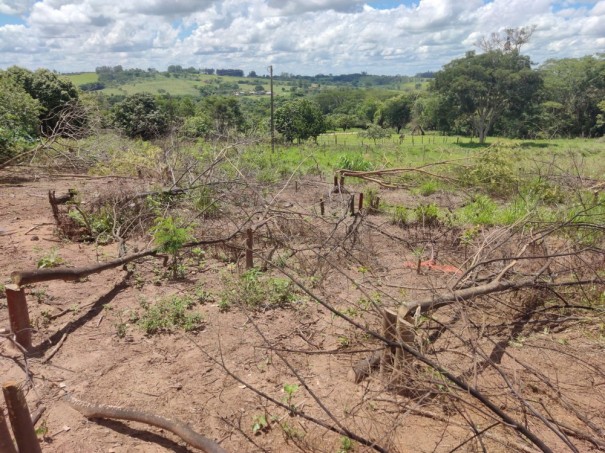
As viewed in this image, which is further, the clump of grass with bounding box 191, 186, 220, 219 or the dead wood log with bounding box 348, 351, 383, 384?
the clump of grass with bounding box 191, 186, 220, 219

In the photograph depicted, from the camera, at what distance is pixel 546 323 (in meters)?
4.41

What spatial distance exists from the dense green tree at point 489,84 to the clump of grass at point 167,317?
30.6m

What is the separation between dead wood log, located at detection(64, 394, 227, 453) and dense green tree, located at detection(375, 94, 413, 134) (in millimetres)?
52024

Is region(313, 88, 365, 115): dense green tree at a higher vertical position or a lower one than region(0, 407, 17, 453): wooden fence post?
higher

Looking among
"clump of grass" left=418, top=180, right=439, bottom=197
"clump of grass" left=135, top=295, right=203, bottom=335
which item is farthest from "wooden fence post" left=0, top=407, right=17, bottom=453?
"clump of grass" left=418, top=180, right=439, bottom=197

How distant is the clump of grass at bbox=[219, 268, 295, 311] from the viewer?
4633 millimetres

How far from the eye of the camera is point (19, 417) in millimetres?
1932

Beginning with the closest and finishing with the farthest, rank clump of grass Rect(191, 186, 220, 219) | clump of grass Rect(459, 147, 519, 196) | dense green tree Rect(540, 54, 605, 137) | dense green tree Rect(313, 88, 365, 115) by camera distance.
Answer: clump of grass Rect(191, 186, 220, 219) < clump of grass Rect(459, 147, 519, 196) < dense green tree Rect(540, 54, 605, 137) < dense green tree Rect(313, 88, 365, 115)

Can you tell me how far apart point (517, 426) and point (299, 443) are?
4.95 ft

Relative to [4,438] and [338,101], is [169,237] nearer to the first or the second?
[4,438]

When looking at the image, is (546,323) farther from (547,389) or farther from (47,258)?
(47,258)

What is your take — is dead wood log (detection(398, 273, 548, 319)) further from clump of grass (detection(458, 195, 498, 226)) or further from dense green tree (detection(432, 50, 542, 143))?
dense green tree (detection(432, 50, 542, 143))

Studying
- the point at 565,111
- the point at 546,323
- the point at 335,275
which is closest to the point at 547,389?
the point at 546,323

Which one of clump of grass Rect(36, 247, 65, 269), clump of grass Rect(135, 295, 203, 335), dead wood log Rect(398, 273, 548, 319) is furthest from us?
clump of grass Rect(36, 247, 65, 269)
